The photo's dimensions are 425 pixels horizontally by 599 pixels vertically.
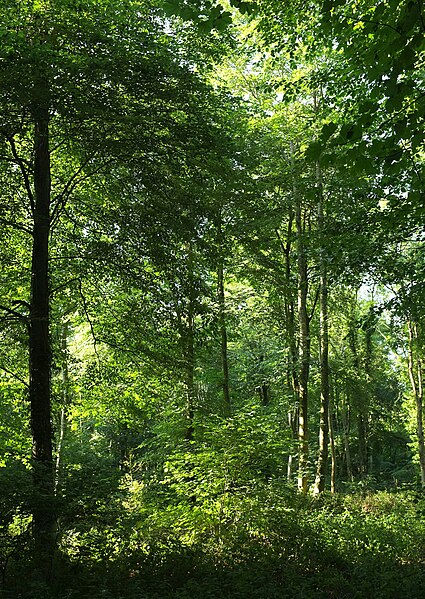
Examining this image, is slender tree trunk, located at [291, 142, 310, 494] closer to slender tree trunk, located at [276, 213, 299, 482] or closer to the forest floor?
slender tree trunk, located at [276, 213, 299, 482]

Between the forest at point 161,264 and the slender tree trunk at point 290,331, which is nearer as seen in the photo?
the forest at point 161,264

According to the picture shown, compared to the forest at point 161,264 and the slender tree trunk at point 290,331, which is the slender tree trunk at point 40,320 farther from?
the slender tree trunk at point 290,331

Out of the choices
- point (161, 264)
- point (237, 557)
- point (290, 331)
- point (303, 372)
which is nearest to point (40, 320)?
point (161, 264)

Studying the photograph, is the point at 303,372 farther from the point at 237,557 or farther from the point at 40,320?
the point at 40,320

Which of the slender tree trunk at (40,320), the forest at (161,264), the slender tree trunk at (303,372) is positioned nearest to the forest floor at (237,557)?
the forest at (161,264)

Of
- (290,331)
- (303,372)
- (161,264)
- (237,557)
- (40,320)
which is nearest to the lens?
(40,320)

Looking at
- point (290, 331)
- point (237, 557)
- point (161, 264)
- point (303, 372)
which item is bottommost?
point (237, 557)

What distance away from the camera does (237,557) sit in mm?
7375

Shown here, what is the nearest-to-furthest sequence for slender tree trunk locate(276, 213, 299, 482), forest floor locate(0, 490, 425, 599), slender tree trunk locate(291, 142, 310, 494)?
forest floor locate(0, 490, 425, 599) → slender tree trunk locate(291, 142, 310, 494) → slender tree trunk locate(276, 213, 299, 482)

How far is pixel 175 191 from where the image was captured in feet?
25.4

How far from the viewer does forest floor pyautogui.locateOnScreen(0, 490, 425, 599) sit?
5.48 metres

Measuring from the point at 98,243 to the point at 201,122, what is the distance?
2.35 meters

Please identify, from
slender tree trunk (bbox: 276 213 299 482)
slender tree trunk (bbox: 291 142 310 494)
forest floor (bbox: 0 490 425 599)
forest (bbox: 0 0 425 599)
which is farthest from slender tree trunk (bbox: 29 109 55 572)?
slender tree trunk (bbox: 291 142 310 494)

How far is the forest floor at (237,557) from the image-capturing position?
5.48 metres
